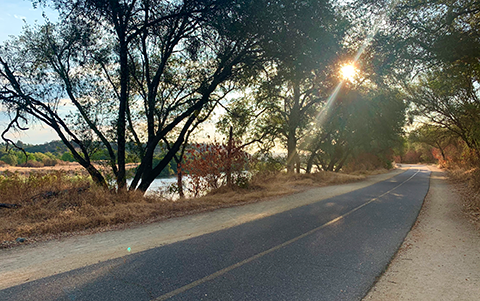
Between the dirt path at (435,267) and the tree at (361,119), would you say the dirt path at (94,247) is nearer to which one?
the dirt path at (435,267)

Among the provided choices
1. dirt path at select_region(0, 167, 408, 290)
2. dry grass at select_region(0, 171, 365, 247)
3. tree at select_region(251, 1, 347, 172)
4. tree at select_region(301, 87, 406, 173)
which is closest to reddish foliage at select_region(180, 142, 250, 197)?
dry grass at select_region(0, 171, 365, 247)

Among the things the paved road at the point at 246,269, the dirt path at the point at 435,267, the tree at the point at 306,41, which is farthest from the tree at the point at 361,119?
the paved road at the point at 246,269

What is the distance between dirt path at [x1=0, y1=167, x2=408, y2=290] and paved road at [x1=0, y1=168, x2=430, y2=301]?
1.02ft

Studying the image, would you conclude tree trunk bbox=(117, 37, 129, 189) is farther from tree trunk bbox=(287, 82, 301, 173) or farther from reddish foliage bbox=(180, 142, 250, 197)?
tree trunk bbox=(287, 82, 301, 173)

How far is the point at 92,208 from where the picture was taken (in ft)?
22.9

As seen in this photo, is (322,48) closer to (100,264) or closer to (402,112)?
(100,264)

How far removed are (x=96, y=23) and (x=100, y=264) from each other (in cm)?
1000

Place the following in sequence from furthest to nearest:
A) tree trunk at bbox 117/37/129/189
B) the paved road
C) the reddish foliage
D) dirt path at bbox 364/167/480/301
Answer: the reddish foliage < tree trunk at bbox 117/37/129/189 < dirt path at bbox 364/167/480/301 < the paved road

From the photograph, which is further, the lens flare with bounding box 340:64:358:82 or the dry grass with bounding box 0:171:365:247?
the lens flare with bounding box 340:64:358:82

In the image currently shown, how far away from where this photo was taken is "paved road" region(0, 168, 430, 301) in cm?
350

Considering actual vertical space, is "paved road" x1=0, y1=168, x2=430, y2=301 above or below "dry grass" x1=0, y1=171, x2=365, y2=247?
below

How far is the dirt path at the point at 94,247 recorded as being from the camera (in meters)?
4.07

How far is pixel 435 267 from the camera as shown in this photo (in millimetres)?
4816

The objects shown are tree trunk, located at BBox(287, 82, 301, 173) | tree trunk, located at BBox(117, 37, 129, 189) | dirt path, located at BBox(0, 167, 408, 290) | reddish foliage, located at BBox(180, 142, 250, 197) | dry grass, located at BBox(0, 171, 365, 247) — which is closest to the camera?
dirt path, located at BBox(0, 167, 408, 290)
